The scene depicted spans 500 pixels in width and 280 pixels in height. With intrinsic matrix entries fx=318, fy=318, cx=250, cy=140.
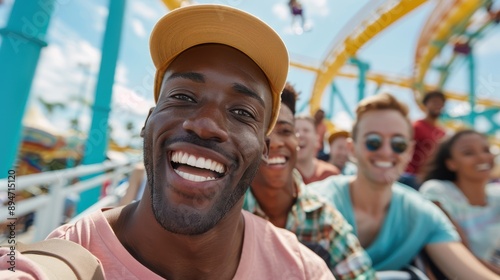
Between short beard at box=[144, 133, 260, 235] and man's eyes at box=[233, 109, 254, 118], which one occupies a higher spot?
man's eyes at box=[233, 109, 254, 118]

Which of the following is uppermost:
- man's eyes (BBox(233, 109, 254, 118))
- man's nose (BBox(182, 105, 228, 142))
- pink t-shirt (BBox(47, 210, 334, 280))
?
man's eyes (BBox(233, 109, 254, 118))

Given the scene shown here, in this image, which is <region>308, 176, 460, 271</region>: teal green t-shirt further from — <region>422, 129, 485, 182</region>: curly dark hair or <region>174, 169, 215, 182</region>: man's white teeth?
<region>174, 169, 215, 182</region>: man's white teeth

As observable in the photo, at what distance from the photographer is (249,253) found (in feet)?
3.07

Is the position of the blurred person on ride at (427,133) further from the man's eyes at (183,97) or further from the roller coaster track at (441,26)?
the roller coaster track at (441,26)

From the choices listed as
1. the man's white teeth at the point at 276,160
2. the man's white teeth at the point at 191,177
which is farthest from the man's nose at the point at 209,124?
the man's white teeth at the point at 276,160

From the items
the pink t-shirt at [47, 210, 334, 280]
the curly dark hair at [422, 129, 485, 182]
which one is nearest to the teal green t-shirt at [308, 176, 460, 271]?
the pink t-shirt at [47, 210, 334, 280]

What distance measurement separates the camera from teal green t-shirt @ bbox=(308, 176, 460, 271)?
1599mm

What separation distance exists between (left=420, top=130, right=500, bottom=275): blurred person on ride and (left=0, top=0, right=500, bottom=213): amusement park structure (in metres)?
2.46

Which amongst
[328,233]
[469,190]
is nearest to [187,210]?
[328,233]

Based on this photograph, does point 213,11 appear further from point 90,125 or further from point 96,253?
point 90,125

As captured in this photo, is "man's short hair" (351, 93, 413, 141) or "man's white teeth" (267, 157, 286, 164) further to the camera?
"man's short hair" (351, 93, 413, 141)

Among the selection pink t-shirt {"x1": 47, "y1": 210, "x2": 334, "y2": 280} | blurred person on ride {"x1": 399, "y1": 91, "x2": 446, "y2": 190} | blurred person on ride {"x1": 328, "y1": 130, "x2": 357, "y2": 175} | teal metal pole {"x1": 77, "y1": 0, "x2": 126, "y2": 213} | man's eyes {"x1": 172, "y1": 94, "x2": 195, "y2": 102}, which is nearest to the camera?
pink t-shirt {"x1": 47, "y1": 210, "x2": 334, "y2": 280}

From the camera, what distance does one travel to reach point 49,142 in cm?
1080

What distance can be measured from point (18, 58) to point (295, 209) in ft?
4.85
